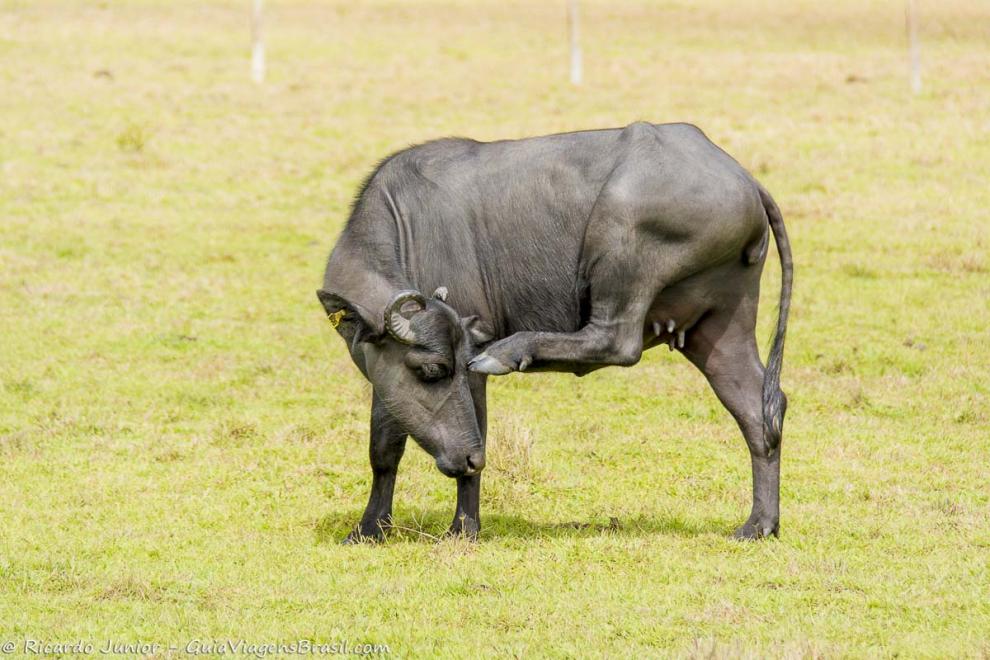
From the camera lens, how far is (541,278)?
8.14 metres

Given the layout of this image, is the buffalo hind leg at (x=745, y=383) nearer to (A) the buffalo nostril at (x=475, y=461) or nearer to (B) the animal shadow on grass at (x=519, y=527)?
(B) the animal shadow on grass at (x=519, y=527)

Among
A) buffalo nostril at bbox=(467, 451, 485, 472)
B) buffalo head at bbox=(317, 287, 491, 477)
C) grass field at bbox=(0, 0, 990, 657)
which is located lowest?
grass field at bbox=(0, 0, 990, 657)

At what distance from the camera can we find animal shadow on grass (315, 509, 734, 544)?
838 cm

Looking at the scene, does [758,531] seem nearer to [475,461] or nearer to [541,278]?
[475,461]

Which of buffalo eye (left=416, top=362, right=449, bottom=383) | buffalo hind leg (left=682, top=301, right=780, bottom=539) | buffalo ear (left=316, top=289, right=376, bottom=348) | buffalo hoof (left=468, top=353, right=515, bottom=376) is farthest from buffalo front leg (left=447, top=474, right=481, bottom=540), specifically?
buffalo hind leg (left=682, top=301, right=780, bottom=539)

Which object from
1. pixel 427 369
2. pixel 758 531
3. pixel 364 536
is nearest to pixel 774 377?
pixel 758 531

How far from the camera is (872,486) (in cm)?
935

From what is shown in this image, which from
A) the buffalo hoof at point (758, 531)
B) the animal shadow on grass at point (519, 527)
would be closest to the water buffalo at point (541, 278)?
the buffalo hoof at point (758, 531)

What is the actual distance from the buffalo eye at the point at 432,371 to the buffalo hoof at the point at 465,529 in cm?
108

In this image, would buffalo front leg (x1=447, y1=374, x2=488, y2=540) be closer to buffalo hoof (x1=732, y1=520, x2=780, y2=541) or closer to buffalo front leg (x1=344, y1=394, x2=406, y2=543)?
buffalo front leg (x1=344, y1=394, x2=406, y2=543)

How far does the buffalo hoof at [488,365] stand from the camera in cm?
751

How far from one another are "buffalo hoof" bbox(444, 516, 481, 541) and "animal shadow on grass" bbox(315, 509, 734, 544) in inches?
3.0

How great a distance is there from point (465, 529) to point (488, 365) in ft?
4.16

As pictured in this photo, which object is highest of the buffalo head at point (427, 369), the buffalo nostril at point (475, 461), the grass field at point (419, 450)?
the buffalo head at point (427, 369)
